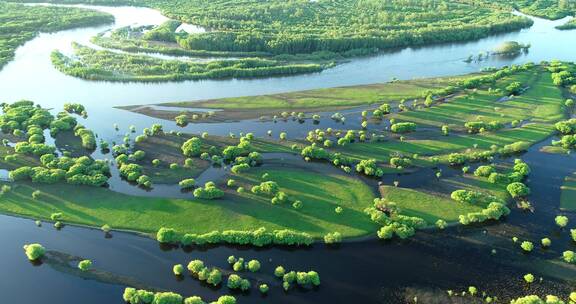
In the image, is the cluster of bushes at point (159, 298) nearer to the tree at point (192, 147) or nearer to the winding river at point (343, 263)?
the winding river at point (343, 263)

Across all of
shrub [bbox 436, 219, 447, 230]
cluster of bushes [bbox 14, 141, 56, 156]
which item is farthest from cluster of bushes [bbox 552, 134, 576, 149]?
cluster of bushes [bbox 14, 141, 56, 156]

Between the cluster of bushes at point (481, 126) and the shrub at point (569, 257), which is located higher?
the cluster of bushes at point (481, 126)

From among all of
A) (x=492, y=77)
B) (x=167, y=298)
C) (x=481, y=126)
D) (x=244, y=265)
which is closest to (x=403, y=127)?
(x=481, y=126)

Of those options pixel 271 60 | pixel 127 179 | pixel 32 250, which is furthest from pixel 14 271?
pixel 271 60

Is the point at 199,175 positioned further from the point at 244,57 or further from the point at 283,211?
the point at 244,57

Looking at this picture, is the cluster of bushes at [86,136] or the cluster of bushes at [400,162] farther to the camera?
the cluster of bushes at [86,136]

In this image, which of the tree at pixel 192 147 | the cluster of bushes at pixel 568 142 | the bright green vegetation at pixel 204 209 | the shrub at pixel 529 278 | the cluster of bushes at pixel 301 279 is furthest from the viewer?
the cluster of bushes at pixel 568 142

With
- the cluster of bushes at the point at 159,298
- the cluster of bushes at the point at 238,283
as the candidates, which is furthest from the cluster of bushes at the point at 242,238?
the cluster of bushes at the point at 159,298
